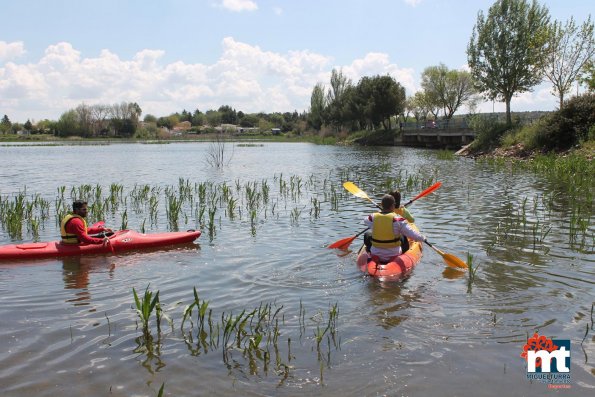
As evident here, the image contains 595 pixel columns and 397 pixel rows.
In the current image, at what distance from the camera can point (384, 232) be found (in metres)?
8.23

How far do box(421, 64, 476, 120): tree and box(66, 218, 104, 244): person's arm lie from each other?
6400 centimetres

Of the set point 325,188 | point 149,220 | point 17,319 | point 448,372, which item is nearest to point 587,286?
point 448,372

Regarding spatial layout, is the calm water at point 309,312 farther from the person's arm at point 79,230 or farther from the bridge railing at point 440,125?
the bridge railing at point 440,125

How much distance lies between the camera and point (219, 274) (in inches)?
334

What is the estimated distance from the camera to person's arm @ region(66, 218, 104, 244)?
31.5ft

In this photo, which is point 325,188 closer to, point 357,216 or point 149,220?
point 357,216

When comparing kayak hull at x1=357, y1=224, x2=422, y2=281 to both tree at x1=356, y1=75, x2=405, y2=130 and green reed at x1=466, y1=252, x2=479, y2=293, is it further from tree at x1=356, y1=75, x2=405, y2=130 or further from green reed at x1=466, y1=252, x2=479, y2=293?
tree at x1=356, y1=75, x2=405, y2=130

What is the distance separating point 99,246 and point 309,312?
5.15 meters

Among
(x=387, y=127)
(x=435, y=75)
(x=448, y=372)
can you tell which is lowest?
(x=448, y=372)

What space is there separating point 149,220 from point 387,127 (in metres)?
56.8

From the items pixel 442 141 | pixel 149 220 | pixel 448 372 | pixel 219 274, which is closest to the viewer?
pixel 448 372

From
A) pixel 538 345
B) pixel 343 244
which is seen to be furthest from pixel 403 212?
pixel 538 345

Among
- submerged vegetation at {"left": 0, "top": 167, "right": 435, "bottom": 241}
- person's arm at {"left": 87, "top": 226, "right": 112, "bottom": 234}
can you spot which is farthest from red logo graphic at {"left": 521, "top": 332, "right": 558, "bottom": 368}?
person's arm at {"left": 87, "top": 226, "right": 112, "bottom": 234}

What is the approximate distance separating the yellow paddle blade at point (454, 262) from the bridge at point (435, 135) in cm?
3537
